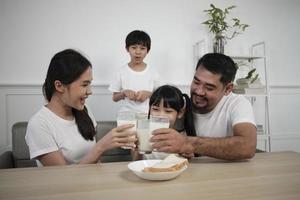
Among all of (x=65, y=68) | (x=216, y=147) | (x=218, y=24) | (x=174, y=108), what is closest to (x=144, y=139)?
(x=216, y=147)

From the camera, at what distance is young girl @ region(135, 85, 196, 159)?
1.46 m

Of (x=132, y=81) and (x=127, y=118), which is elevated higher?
(x=132, y=81)

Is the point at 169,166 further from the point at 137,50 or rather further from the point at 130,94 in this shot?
the point at 137,50

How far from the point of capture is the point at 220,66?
1.48 metres

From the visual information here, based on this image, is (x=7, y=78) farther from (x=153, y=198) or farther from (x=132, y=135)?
(x=153, y=198)

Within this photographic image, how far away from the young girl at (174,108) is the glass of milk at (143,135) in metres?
0.35

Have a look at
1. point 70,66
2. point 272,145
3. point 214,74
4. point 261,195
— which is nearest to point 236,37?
point 272,145

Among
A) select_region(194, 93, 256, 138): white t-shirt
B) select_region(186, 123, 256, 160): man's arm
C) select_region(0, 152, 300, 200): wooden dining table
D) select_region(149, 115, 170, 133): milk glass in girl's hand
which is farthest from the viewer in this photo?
select_region(194, 93, 256, 138): white t-shirt

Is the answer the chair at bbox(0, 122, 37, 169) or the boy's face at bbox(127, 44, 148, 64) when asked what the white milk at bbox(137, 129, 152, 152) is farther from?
the boy's face at bbox(127, 44, 148, 64)

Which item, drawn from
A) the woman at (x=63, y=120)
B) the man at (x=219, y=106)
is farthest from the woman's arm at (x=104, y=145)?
the man at (x=219, y=106)

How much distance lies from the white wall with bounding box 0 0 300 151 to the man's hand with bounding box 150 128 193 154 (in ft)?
6.51

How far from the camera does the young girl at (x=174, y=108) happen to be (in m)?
1.46

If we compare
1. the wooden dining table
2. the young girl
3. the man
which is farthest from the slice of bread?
the young girl

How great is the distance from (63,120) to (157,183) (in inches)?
27.8
